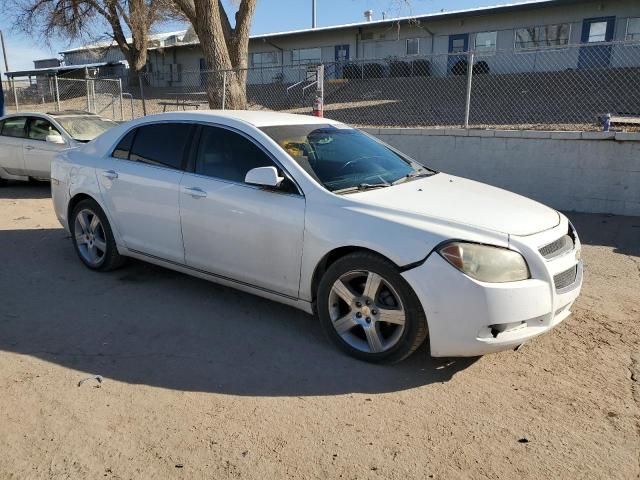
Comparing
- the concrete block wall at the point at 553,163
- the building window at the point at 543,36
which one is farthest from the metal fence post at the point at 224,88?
the building window at the point at 543,36

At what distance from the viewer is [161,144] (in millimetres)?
4781

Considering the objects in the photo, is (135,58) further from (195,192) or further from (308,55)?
(195,192)

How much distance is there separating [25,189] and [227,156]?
8.09 m

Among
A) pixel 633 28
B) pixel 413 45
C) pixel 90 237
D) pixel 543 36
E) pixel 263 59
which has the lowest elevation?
pixel 90 237

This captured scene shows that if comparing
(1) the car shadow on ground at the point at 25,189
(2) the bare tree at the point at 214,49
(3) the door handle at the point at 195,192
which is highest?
(2) the bare tree at the point at 214,49

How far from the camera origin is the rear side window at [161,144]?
462 centimetres

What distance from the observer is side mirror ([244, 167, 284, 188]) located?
12.4 ft

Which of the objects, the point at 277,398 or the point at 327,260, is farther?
the point at 327,260

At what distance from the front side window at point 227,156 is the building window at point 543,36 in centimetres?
2300

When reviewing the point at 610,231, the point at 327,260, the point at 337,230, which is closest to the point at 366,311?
the point at 327,260

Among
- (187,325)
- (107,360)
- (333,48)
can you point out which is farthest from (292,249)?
(333,48)

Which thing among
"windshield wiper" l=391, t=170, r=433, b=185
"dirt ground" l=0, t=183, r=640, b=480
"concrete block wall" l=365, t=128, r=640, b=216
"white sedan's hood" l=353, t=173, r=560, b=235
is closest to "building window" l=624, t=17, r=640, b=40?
"concrete block wall" l=365, t=128, r=640, b=216

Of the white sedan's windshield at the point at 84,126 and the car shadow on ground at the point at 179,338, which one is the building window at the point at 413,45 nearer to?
the white sedan's windshield at the point at 84,126

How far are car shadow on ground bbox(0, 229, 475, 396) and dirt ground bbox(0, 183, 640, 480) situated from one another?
0.6 inches
